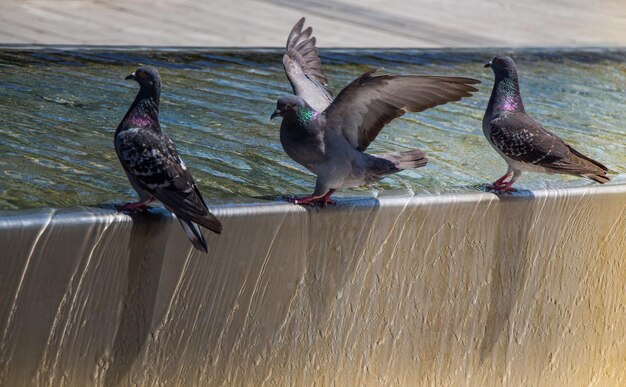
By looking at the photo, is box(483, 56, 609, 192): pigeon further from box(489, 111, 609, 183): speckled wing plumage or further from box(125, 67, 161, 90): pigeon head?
box(125, 67, 161, 90): pigeon head

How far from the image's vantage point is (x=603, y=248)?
5.50 metres

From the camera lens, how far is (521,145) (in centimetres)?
506

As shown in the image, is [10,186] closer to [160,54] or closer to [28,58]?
[28,58]

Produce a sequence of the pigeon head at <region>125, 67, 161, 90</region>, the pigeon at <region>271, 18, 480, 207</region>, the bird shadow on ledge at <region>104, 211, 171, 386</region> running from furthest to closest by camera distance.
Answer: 1. the pigeon at <region>271, 18, 480, 207</region>
2. the pigeon head at <region>125, 67, 161, 90</region>
3. the bird shadow on ledge at <region>104, 211, 171, 386</region>

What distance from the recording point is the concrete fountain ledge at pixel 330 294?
3.92 m

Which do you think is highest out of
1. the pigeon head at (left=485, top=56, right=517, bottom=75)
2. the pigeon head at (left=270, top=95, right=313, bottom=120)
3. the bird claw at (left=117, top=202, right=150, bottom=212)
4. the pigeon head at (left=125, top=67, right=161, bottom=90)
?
the pigeon head at (left=485, top=56, right=517, bottom=75)

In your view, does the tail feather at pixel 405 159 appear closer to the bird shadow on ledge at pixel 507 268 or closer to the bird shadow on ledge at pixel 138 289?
the bird shadow on ledge at pixel 507 268

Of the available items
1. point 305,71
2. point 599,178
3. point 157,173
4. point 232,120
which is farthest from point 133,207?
point 232,120

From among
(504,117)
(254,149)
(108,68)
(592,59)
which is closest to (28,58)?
(108,68)

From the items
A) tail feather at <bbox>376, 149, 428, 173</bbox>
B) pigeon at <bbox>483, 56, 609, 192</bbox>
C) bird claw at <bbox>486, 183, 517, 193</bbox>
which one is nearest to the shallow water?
bird claw at <bbox>486, 183, 517, 193</bbox>

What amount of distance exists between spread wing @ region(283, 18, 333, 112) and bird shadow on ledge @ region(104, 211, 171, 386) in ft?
3.79

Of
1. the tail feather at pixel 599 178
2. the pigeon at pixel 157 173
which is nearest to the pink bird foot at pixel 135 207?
the pigeon at pixel 157 173

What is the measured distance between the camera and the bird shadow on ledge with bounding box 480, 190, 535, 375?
16.8ft

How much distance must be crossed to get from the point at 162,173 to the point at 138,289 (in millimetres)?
429
